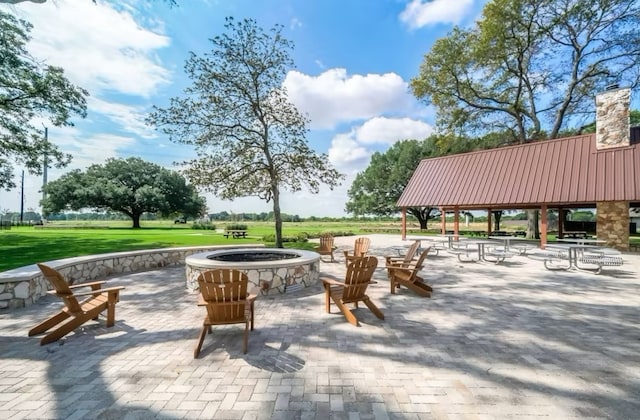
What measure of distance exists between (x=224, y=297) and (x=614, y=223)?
16.4m

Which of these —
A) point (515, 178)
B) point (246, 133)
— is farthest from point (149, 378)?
point (515, 178)

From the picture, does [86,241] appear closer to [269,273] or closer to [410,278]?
[269,273]

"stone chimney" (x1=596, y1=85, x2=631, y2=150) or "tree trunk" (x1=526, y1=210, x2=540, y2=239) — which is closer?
"stone chimney" (x1=596, y1=85, x2=631, y2=150)

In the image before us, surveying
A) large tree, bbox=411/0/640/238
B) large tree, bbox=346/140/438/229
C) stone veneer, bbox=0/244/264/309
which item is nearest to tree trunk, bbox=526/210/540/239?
large tree, bbox=411/0/640/238

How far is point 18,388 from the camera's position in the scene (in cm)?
269

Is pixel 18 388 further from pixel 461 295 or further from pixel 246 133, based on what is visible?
pixel 246 133

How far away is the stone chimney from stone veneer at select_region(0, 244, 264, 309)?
57.6ft

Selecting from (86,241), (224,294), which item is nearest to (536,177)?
(224,294)

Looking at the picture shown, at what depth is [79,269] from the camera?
7.13 m

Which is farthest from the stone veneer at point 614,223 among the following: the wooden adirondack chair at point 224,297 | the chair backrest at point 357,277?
the wooden adirondack chair at point 224,297

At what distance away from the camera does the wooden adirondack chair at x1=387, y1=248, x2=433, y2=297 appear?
601 centimetres

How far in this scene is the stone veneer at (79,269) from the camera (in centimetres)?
522

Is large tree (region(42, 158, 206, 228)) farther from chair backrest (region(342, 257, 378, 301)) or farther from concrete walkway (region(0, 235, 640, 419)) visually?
chair backrest (region(342, 257, 378, 301))

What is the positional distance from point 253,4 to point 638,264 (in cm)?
1667
